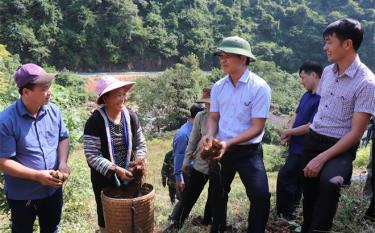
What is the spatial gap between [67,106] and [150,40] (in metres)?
40.4

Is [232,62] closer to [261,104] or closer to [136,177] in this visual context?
[261,104]

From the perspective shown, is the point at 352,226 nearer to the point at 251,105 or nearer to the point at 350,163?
the point at 350,163

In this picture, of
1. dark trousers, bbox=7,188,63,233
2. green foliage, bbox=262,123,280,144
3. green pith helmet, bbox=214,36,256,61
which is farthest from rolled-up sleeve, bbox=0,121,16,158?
green foliage, bbox=262,123,280,144

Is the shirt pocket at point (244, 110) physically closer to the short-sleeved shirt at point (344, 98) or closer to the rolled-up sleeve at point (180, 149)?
the short-sleeved shirt at point (344, 98)

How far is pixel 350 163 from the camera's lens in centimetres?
254

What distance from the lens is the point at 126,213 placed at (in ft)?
9.27

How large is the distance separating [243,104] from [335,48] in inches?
29.6

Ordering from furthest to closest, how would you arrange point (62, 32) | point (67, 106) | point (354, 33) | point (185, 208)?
point (62, 32) < point (67, 106) < point (185, 208) < point (354, 33)

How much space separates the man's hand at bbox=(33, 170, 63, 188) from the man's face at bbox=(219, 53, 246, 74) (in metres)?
1.45

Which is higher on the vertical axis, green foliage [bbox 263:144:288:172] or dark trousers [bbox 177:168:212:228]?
dark trousers [bbox 177:168:212:228]

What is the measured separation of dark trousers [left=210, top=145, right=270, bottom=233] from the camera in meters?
2.85

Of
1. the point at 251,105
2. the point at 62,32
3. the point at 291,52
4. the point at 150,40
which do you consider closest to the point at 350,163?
the point at 251,105

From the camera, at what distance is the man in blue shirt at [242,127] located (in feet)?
9.37

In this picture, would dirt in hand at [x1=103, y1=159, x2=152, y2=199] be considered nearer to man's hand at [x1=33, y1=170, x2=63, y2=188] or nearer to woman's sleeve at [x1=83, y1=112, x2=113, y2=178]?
woman's sleeve at [x1=83, y1=112, x2=113, y2=178]
